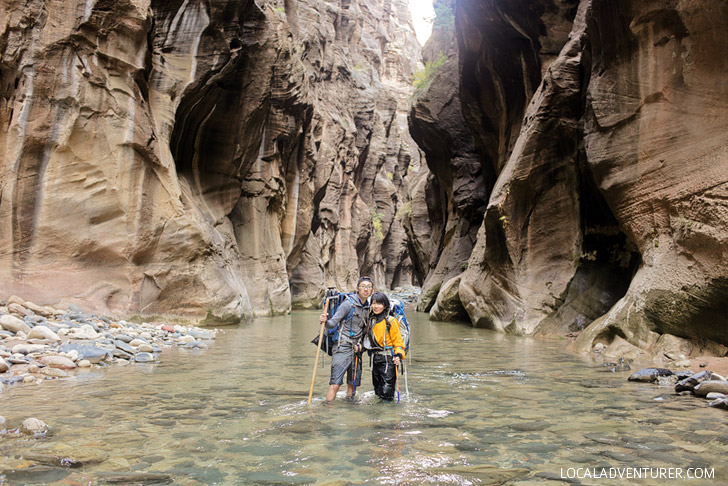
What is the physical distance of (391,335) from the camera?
6312mm

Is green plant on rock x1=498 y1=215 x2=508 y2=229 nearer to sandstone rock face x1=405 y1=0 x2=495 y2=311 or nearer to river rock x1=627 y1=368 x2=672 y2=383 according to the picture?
sandstone rock face x1=405 y1=0 x2=495 y2=311

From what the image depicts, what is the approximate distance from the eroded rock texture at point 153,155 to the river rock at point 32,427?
30.8ft

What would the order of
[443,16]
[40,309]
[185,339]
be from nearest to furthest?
[40,309] < [185,339] < [443,16]

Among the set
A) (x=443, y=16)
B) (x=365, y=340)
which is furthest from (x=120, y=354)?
(x=443, y=16)

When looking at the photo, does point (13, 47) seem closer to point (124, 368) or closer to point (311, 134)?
point (124, 368)

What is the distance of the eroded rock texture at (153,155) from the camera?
13.1 metres

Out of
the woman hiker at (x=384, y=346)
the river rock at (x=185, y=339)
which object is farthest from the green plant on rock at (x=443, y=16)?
the woman hiker at (x=384, y=346)

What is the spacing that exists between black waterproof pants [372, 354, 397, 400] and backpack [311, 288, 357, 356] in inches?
23.9

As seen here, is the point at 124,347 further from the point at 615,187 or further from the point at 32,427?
the point at 615,187

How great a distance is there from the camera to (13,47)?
12.9 m

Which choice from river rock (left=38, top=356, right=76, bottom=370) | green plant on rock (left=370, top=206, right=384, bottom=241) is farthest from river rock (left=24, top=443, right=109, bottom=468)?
green plant on rock (left=370, top=206, right=384, bottom=241)

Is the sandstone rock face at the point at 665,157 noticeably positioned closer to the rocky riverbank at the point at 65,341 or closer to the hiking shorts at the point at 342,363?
the hiking shorts at the point at 342,363

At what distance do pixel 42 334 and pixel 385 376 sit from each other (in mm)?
6216

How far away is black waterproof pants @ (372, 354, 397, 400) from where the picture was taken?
20.6ft
